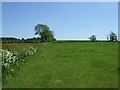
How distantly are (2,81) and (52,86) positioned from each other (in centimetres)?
264

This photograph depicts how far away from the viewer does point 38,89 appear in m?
11.3

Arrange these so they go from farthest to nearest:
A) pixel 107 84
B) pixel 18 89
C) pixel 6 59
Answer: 1. pixel 6 59
2. pixel 107 84
3. pixel 18 89

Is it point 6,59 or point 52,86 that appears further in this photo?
point 6,59

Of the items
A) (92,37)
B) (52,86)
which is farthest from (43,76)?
(92,37)

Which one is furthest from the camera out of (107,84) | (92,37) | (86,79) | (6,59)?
(92,37)

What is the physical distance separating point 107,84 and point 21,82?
438 centimetres

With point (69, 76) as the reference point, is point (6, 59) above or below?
above

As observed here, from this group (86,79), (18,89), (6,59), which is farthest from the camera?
(6,59)

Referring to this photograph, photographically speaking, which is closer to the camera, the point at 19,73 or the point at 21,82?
the point at 21,82

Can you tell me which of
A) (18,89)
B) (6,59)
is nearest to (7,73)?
(6,59)

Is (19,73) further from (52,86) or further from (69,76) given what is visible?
(52,86)

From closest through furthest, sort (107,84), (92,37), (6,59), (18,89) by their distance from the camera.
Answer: (18,89), (107,84), (6,59), (92,37)

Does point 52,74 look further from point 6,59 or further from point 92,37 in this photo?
point 92,37

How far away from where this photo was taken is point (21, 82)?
12.8 m
